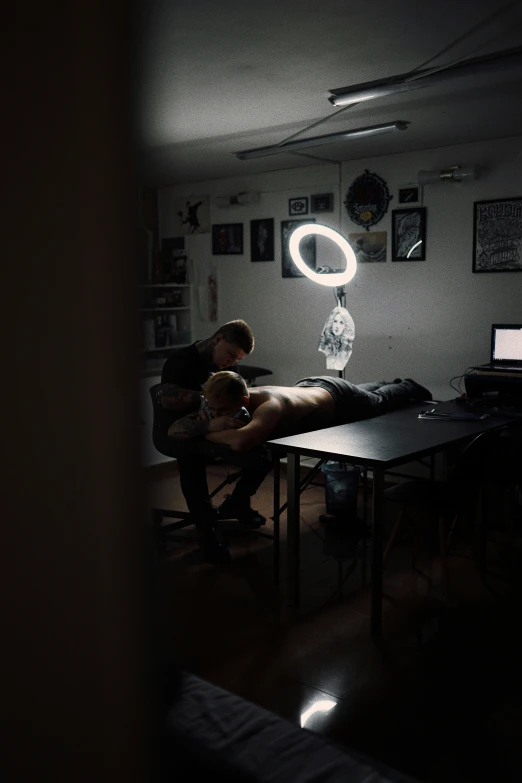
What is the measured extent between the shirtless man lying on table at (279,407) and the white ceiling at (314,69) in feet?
3.81

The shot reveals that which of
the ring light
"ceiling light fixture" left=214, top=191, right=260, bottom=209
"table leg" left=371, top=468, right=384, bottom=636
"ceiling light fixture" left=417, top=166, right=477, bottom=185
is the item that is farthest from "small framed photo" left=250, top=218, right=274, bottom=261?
"table leg" left=371, top=468, right=384, bottom=636

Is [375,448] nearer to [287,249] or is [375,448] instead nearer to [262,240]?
[287,249]

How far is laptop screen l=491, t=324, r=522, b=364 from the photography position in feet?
14.2

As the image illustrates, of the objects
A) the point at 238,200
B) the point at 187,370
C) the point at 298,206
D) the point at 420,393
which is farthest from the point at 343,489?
the point at 238,200

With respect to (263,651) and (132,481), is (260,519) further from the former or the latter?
(132,481)

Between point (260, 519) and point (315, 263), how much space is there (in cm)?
230

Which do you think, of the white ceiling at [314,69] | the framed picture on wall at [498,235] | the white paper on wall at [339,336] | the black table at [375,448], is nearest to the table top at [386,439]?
the black table at [375,448]

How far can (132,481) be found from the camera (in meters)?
0.51

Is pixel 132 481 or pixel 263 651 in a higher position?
pixel 132 481

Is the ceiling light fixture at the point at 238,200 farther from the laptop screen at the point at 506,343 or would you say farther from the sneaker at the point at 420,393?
the laptop screen at the point at 506,343

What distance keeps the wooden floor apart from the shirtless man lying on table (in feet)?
2.16

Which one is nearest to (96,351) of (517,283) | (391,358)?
(517,283)

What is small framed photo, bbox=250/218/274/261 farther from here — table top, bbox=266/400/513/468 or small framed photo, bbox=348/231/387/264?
table top, bbox=266/400/513/468

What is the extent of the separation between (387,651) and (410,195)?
3322mm
